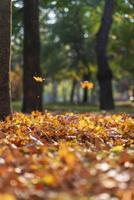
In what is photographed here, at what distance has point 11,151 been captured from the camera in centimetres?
602

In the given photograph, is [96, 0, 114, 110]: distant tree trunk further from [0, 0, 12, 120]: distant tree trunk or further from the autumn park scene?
[0, 0, 12, 120]: distant tree trunk

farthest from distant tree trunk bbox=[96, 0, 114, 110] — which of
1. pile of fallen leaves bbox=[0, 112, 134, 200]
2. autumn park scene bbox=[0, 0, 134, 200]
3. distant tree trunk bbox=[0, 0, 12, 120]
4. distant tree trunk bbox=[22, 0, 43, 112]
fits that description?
pile of fallen leaves bbox=[0, 112, 134, 200]

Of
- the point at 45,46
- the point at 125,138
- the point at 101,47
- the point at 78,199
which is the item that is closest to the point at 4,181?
the point at 78,199

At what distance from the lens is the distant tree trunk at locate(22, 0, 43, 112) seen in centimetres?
1648

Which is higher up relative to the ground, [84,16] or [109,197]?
[84,16]

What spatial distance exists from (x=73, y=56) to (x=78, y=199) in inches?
1683

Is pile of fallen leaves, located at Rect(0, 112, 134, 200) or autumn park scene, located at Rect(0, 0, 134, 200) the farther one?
autumn park scene, located at Rect(0, 0, 134, 200)

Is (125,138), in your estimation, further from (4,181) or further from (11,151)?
(4,181)

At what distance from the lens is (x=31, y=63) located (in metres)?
17.3

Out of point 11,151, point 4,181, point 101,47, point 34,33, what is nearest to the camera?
point 4,181

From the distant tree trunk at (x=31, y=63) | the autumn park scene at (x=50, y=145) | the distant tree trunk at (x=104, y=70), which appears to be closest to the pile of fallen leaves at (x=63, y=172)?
the autumn park scene at (x=50, y=145)

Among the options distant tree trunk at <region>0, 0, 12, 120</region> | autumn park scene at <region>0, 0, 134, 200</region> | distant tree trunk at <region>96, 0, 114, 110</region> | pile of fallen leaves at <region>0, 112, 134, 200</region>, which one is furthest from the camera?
distant tree trunk at <region>96, 0, 114, 110</region>

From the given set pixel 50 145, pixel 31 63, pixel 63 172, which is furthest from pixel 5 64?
pixel 31 63

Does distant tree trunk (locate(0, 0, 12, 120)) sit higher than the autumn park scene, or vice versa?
distant tree trunk (locate(0, 0, 12, 120))
